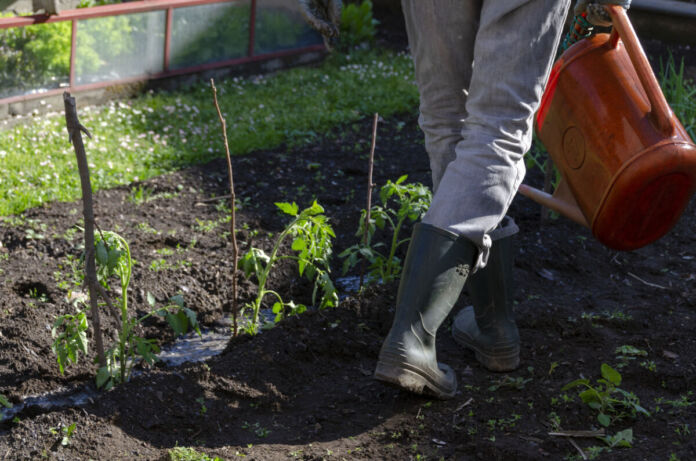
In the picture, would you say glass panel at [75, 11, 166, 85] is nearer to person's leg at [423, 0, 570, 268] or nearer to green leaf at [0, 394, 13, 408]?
green leaf at [0, 394, 13, 408]

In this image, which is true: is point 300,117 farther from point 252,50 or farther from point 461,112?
point 461,112

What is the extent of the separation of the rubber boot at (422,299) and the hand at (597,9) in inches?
29.6

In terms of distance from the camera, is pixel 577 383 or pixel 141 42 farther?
pixel 141 42

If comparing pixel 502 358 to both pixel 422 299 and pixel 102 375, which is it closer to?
pixel 422 299

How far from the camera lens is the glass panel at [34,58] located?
508 cm

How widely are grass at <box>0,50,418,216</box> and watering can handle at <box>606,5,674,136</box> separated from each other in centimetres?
266

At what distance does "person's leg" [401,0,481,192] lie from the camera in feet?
7.09

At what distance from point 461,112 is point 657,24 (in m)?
4.81

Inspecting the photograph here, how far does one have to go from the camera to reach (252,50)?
6496 millimetres

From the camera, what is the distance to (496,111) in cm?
206

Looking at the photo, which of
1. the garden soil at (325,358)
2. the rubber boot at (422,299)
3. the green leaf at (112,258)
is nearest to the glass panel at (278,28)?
the garden soil at (325,358)

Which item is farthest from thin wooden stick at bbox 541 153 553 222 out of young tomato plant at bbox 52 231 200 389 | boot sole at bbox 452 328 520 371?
young tomato plant at bbox 52 231 200 389

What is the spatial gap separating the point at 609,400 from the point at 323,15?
1286 millimetres

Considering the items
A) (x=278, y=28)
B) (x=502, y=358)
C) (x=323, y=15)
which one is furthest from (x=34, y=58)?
(x=502, y=358)
